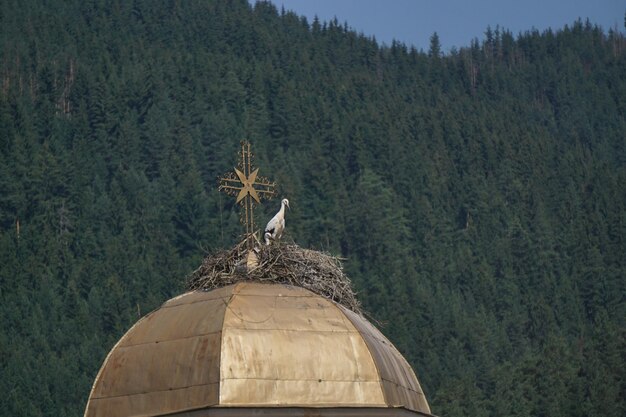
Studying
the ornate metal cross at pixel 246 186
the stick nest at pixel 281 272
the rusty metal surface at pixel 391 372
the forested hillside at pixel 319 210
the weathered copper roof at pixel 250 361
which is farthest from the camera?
the forested hillside at pixel 319 210

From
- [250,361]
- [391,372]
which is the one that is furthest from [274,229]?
[250,361]

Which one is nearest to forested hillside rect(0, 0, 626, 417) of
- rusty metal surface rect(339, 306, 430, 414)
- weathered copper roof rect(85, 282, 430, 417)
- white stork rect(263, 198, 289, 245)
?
white stork rect(263, 198, 289, 245)

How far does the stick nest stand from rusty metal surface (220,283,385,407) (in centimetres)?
86

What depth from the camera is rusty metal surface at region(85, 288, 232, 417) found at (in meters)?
30.7

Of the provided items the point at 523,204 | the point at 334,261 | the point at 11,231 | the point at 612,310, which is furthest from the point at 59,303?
the point at 334,261

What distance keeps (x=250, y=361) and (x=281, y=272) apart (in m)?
3.00

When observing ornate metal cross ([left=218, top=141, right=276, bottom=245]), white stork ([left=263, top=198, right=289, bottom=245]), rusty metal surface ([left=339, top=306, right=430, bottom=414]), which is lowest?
rusty metal surface ([left=339, top=306, right=430, bottom=414])

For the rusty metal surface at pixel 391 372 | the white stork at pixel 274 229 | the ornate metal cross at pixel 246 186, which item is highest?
the ornate metal cross at pixel 246 186

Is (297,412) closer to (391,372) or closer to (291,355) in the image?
(291,355)

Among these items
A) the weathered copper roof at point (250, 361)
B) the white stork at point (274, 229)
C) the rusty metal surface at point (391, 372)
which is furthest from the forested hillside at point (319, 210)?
the weathered copper roof at point (250, 361)

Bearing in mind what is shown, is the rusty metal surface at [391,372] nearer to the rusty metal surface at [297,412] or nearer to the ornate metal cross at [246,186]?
the rusty metal surface at [297,412]

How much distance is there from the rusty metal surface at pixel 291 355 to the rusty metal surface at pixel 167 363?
230 millimetres

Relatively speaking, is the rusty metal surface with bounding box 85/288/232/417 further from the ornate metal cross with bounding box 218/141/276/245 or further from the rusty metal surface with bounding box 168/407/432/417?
the ornate metal cross with bounding box 218/141/276/245

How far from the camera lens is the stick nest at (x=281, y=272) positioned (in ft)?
109
